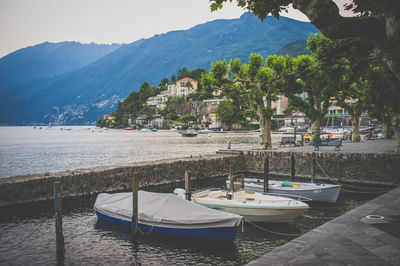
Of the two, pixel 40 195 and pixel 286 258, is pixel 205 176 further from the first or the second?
pixel 286 258

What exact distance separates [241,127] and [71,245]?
495 feet

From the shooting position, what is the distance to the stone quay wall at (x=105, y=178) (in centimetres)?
1633

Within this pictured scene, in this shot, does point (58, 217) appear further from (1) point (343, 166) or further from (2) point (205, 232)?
(1) point (343, 166)

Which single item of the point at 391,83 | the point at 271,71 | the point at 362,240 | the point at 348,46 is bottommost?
the point at 362,240

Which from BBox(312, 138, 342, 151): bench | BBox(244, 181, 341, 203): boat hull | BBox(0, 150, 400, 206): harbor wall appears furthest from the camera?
BBox(312, 138, 342, 151): bench

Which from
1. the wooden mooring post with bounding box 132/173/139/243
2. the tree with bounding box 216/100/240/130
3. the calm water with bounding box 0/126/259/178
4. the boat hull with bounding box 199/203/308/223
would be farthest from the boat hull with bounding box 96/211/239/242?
the tree with bounding box 216/100/240/130

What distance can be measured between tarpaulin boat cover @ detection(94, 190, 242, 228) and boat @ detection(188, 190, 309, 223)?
2.43 metres

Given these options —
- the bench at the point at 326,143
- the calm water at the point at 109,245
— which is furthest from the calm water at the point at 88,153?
the calm water at the point at 109,245

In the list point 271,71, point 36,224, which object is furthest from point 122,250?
point 271,71

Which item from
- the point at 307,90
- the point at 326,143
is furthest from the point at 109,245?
the point at 307,90

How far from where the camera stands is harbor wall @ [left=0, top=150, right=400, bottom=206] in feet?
55.4

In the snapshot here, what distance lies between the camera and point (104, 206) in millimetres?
13188

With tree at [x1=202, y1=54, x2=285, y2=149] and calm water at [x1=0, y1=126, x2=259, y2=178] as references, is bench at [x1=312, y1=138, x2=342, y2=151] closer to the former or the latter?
tree at [x1=202, y1=54, x2=285, y2=149]

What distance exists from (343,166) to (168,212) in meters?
17.4
